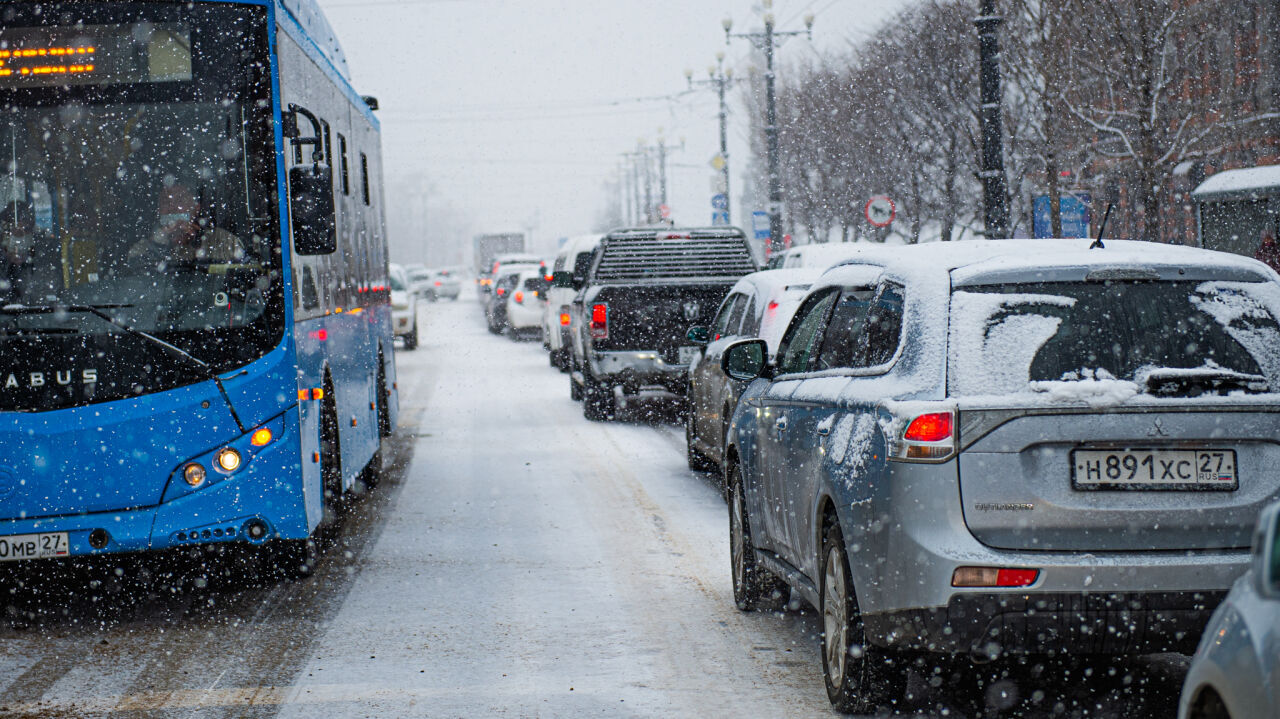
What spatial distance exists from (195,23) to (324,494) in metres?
2.79

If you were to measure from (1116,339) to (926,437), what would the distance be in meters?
0.69

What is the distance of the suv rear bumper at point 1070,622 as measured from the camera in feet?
16.3

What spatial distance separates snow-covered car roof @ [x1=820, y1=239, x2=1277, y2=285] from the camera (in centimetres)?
526

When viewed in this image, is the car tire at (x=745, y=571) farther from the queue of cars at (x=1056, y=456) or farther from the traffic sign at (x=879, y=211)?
the traffic sign at (x=879, y=211)

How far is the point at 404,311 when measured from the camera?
35.7m

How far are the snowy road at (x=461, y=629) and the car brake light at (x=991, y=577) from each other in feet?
3.38

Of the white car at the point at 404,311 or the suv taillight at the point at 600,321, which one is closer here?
the suv taillight at the point at 600,321

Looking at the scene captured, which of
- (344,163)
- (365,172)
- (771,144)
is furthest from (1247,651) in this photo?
(771,144)

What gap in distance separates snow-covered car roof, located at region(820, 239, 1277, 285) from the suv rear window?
0.13ft

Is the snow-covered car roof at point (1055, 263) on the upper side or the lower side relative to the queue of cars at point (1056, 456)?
upper

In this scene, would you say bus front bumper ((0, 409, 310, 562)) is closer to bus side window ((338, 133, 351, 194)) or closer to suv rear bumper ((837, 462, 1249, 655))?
bus side window ((338, 133, 351, 194))

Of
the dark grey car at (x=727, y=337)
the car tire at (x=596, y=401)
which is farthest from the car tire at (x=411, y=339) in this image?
the dark grey car at (x=727, y=337)

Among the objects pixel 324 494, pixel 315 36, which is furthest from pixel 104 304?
pixel 315 36

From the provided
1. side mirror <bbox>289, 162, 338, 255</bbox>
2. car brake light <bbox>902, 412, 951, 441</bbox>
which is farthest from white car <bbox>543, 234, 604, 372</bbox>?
car brake light <bbox>902, 412, 951, 441</bbox>
